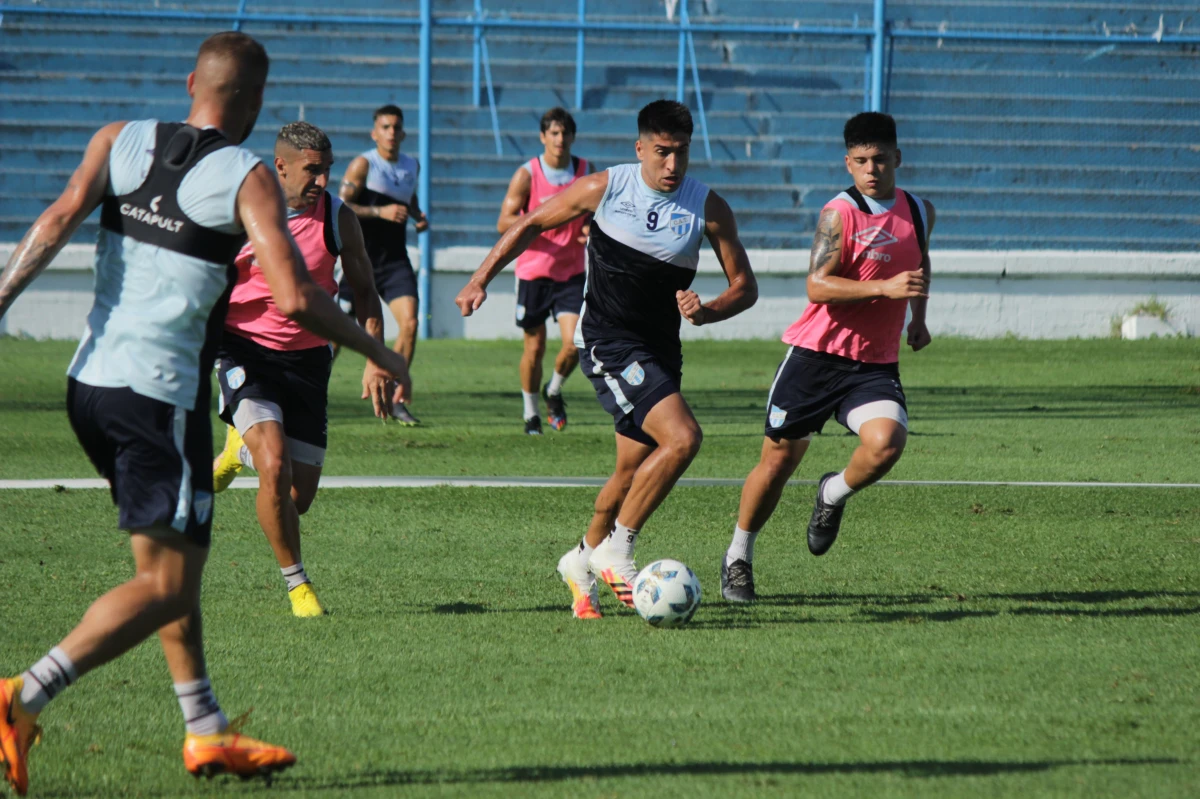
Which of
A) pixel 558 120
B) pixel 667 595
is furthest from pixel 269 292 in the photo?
pixel 558 120

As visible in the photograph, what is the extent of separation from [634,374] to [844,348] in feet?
3.41

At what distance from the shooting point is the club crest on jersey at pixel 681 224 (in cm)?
656

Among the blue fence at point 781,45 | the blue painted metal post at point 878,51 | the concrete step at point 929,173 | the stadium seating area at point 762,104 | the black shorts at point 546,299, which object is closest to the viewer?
the black shorts at point 546,299

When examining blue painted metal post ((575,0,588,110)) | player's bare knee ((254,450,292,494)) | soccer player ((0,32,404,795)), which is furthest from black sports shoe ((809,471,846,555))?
blue painted metal post ((575,0,588,110))

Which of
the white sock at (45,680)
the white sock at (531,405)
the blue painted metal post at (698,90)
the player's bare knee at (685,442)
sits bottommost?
the white sock at (531,405)

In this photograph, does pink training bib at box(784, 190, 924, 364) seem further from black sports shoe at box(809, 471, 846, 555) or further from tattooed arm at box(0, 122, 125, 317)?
tattooed arm at box(0, 122, 125, 317)

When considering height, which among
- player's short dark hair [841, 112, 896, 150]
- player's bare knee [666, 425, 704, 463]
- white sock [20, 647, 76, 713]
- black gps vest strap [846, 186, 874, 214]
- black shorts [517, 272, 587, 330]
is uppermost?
player's short dark hair [841, 112, 896, 150]

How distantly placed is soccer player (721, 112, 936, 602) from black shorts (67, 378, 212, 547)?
10.6ft

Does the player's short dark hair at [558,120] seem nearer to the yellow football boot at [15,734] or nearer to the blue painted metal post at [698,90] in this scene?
the yellow football boot at [15,734]

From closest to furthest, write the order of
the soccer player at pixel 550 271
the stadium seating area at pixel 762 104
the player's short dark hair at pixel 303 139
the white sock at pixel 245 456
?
1. the white sock at pixel 245 456
2. the player's short dark hair at pixel 303 139
3. the soccer player at pixel 550 271
4. the stadium seating area at pixel 762 104

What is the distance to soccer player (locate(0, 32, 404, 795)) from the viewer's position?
3.88 metres

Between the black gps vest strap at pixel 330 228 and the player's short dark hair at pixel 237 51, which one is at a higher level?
the player's short dark hair at pixel 237 51

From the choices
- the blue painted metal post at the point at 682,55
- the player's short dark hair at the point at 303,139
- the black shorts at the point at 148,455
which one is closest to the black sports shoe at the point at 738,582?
the player's short dark hair at the point at 303,139

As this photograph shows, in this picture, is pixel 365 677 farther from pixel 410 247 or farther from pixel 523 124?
pixel 523 124
